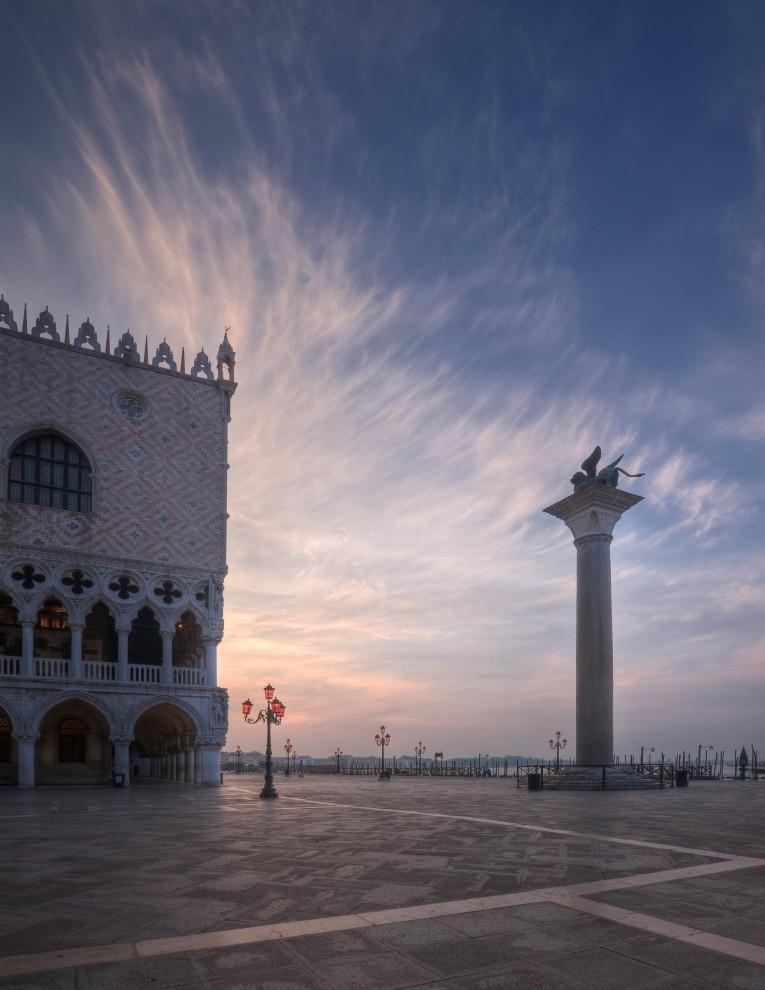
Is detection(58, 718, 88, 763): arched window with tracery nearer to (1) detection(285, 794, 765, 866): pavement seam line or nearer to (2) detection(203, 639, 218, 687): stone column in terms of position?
(2) detection(203, 639, 218, 687): stone column

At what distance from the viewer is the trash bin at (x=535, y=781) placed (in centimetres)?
2819

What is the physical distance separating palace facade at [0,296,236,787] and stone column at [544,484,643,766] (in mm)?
17874

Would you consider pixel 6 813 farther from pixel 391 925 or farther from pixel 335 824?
pixel 391 925

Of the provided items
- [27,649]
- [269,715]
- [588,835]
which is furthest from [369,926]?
[27,649]

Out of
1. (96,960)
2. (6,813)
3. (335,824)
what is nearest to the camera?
(96,960)

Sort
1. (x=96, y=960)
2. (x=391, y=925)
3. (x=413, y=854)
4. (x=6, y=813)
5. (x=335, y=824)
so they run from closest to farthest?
1. (x=96, y=960)
2. (x=391, y=925)
3. (x=413, y=854)
4. (x=335, y=824)
5. (x=6, y=813)

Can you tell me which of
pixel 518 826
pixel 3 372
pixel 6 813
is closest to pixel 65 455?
pixel 3 372

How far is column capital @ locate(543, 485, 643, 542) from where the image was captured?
31.2 meters

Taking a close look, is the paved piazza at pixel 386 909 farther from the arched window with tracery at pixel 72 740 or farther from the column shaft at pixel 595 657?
the arched window with tracery at pixel 72 740

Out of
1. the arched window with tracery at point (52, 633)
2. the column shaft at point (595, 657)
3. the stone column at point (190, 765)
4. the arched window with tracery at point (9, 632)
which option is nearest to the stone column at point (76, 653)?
the arched window with tracery at point (52, 633)

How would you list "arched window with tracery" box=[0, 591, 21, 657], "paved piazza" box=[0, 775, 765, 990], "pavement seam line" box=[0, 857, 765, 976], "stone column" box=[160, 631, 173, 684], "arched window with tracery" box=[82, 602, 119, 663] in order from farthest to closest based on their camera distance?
"arched window with tracery" box=[82, 602, 119, 663] → "arched window with tracery" box=[0, 591, 21, 657] → "stone column" box=[160, 631, 173, 684] → "pavement seam line" box=[0, 857, 765, 976] → "paved piazza" box=[0, 775, 765, 990]

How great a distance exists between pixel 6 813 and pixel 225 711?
765 inches

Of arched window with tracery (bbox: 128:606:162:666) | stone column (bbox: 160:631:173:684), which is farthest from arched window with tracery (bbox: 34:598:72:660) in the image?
stone column (bbox: 160:631:173:684)

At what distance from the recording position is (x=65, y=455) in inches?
1428
